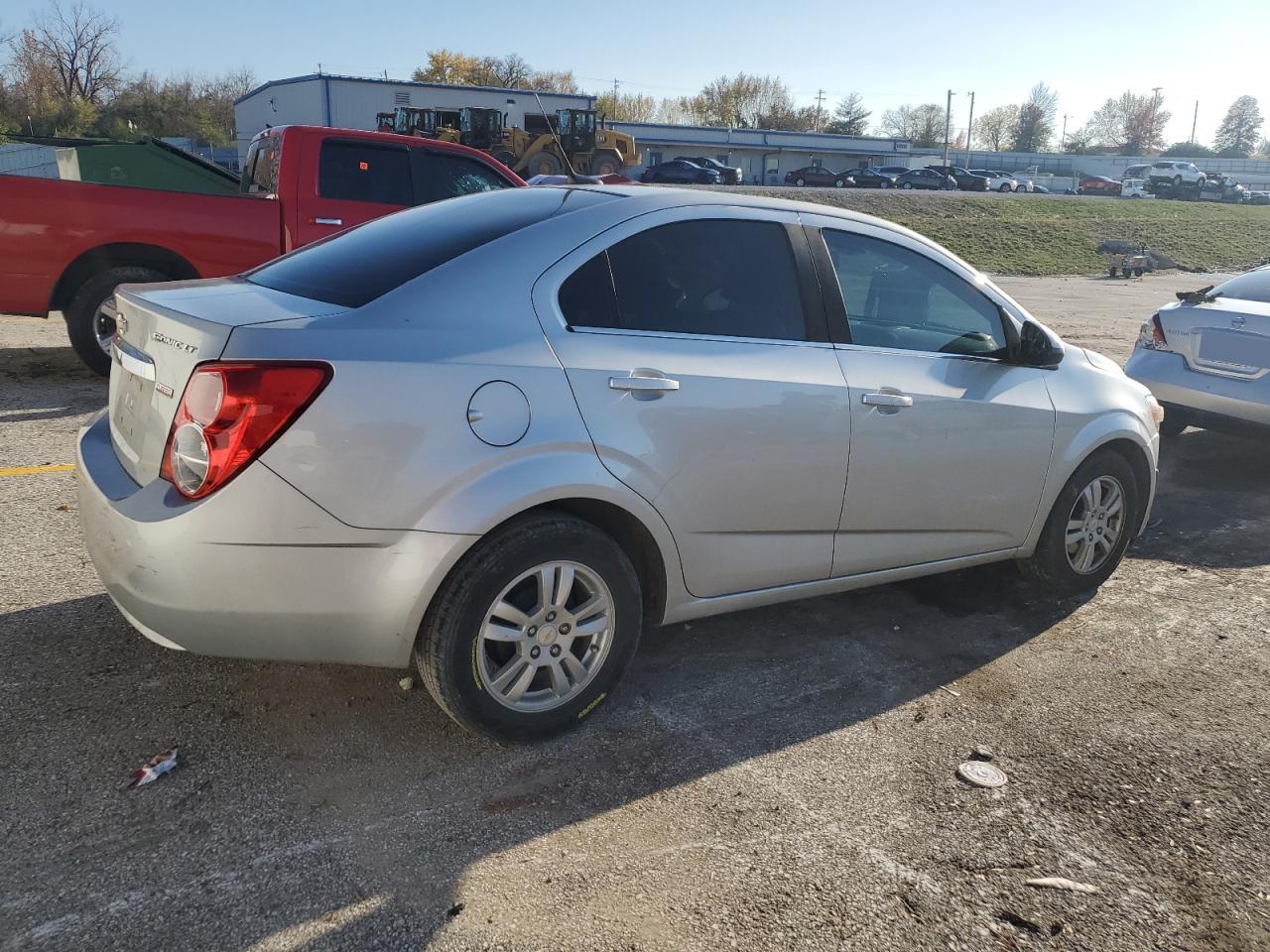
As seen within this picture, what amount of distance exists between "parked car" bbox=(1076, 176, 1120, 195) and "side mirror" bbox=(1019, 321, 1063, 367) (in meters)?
71.1

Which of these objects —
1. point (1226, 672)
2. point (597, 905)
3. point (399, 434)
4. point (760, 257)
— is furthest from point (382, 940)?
point (1226, 672)

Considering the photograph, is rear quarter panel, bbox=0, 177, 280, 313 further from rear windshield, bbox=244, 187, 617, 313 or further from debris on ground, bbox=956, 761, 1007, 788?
debris on ground, bbox=956, 761, 1007, 788

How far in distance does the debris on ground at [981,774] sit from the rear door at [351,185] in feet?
22.1

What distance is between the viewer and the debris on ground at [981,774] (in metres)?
3.24

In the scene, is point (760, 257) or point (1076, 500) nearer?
point (760, 257)

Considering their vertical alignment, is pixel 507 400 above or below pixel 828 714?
above

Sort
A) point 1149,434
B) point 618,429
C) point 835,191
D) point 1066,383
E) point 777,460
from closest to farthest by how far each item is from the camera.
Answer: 1. point 618,429
2. point 777,460
3. point 1066,383
4. point 1149,434
5. point 835,191

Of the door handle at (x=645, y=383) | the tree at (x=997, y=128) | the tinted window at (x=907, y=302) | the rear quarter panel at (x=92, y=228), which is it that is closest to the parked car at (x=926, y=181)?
the rear quarter panel at (x=92, y=228)

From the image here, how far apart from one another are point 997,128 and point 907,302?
150601 mm

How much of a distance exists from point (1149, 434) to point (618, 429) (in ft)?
10.2

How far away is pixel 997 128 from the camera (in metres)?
139

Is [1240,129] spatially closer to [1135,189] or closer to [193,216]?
[1135,189]

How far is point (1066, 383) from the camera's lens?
453 cm

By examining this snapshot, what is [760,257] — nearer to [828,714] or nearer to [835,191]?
[828,714]
